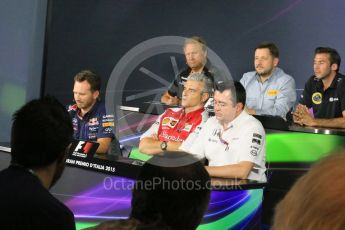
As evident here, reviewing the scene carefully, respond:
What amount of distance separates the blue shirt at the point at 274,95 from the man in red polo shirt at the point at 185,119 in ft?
4.68

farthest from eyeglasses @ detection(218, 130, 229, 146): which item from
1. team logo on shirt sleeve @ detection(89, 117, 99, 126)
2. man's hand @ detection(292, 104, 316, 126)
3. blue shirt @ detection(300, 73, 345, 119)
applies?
blue shirt @ detection(300, 73, 345, 119)

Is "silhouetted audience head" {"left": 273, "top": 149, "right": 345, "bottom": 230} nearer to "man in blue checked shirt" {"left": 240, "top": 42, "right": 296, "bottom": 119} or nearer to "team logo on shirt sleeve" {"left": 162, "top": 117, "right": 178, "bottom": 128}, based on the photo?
"team logo on shirt sleeve" {"left": 162, "top": 117, "right": 178, "bottom": 128}

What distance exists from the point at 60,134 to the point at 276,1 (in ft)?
18.4

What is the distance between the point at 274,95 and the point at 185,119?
1599 mm

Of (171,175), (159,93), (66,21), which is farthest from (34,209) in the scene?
(159,93)

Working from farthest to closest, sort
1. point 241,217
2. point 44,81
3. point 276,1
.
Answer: point 276,1 → point 44,81 → point 241,217

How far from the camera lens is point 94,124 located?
4.04 metres

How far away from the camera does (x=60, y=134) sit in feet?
5.39

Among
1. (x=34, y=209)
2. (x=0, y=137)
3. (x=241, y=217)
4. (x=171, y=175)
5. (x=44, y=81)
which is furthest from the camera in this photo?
(x=44, y=81)

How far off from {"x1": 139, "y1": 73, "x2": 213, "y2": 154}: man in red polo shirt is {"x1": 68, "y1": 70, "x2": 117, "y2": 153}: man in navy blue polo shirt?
1.03 ft

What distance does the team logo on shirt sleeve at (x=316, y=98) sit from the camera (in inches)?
213

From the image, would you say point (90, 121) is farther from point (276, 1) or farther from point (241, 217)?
point (276, 1)

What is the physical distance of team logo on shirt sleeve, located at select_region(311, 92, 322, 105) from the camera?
17.7 ft

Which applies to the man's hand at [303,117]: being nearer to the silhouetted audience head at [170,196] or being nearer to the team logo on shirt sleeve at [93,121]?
the team logo on shirt sleeve at [93,121]
